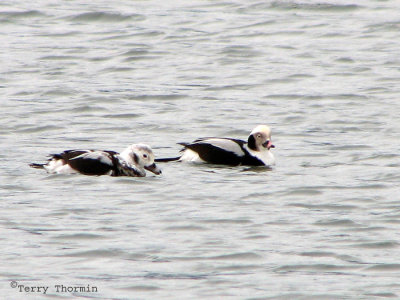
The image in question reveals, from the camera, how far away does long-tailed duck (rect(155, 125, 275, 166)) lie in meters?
12.8

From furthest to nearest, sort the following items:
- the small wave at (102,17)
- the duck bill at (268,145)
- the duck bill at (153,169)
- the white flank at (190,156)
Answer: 1. the small wave at (102,17)
2. the duck bill at (268,145)
3. the white flank at (190,156)
4. the duck bill at (153,169)

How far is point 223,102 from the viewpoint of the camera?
16.6 m

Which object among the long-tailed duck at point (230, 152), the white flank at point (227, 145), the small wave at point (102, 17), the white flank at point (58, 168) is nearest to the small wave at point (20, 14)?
the small wave at point (102, 17)

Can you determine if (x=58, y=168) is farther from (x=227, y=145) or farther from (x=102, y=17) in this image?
(x=102, y=17)

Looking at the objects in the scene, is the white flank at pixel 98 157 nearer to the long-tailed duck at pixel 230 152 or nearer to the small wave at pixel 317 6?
the long-tailed duck at pixel 230 152

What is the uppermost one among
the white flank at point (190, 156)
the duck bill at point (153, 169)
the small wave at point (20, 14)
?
the duck bill at point (153, 169)

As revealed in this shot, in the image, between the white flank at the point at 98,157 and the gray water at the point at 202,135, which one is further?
the white flank at the point at 98,157

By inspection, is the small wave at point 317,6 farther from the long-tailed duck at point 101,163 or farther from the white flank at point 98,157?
the white flank at point 98,157

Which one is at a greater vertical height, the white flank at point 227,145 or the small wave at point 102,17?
the white flank at point 227,145

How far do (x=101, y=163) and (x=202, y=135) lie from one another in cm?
296

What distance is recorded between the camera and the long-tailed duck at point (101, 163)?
11797 mm

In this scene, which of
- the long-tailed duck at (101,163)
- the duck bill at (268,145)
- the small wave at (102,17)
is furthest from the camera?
the small wave at (102,17)

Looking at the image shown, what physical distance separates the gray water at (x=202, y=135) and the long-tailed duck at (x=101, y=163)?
0.34 feet

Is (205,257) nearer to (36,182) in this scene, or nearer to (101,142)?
(36,182)
